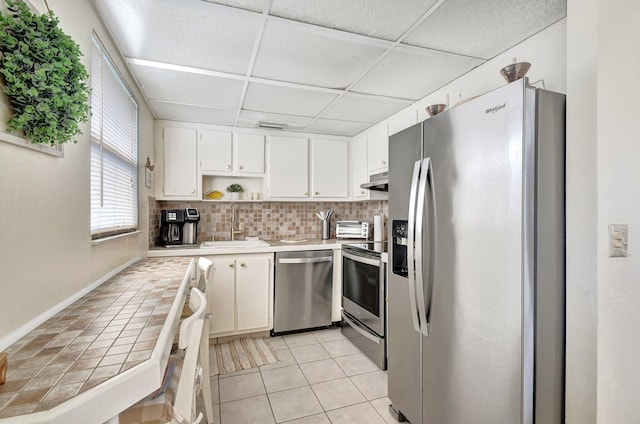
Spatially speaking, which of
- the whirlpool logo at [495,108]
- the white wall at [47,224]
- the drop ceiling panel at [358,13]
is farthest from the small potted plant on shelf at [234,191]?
the whirlpool logo at [495,108]

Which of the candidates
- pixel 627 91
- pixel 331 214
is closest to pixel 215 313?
pixel 331 214

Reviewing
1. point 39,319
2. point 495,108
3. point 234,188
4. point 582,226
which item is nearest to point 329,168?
point 234,188

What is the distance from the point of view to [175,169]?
3115 millimetres

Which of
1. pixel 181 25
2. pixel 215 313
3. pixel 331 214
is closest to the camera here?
pixel 181 25

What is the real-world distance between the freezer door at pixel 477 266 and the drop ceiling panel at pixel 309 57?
0.70m

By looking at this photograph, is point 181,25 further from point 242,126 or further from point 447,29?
point 242,126

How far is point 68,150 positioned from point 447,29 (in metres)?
1.86

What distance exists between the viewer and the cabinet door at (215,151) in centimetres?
322

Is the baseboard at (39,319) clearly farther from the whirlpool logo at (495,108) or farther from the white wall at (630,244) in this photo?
the white wall at (630,244)

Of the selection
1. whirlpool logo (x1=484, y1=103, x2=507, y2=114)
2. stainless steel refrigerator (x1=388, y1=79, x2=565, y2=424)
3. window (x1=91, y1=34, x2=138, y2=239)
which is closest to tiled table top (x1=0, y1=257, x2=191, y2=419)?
window (x1=91, y1=34, x2=138, y2=239)

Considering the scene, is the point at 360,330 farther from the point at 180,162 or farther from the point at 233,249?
the point at 180,162

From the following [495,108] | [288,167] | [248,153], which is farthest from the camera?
[288,167]

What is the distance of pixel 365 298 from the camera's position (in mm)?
2721

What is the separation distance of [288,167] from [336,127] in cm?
70
